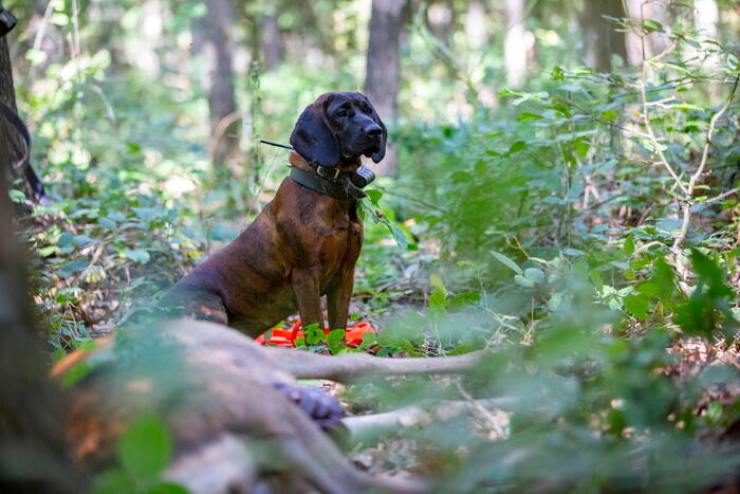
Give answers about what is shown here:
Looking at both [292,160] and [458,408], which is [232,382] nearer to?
[458,408]

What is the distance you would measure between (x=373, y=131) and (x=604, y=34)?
479cm

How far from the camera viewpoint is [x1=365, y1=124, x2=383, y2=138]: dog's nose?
534cm

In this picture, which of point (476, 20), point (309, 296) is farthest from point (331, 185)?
point (476, 20)

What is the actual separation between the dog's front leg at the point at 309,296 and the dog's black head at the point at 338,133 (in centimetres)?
65

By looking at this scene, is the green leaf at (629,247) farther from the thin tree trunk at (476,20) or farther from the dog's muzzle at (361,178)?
the thin tree trunk at (476,20)

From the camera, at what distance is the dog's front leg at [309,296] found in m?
5.37

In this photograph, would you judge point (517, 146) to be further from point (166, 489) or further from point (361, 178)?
point (166, 489)

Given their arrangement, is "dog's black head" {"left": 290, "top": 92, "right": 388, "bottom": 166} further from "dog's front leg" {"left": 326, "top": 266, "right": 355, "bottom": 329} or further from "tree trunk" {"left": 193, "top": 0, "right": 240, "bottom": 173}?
"tree trunk" {"left": 193, "top": 0, "right": 240, "bottom": 173}

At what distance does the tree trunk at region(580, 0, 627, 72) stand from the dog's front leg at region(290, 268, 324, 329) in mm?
4240

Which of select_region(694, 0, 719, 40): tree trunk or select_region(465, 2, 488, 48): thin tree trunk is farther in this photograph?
Result: select_region(465, 2, 488, 48): thin tree trunk

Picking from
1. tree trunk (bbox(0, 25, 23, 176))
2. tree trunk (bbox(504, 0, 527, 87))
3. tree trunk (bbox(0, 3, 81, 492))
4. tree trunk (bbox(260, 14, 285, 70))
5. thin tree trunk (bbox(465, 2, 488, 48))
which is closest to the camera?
tree trunk (bbox(0, 3, 81, 492))

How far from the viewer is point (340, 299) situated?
564 centimetres

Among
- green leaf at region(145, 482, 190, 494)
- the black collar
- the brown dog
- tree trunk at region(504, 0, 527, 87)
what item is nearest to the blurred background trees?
the black collar

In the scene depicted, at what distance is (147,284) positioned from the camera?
21.4 ft
